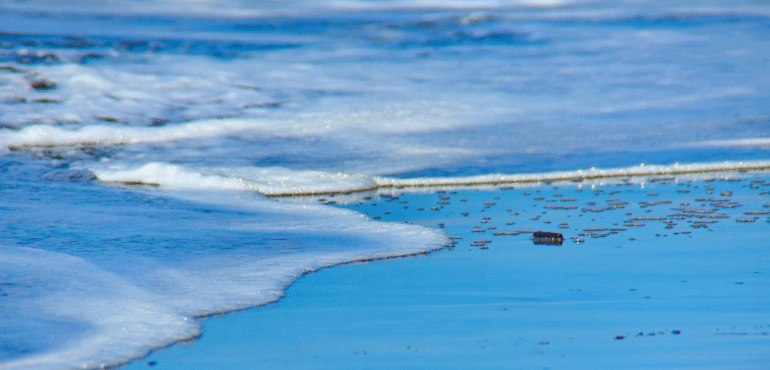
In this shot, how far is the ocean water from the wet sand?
7.1 inches

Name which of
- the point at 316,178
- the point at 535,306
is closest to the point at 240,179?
the point at 316,178

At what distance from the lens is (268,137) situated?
662 cm

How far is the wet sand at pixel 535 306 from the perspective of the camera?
186 centimetres

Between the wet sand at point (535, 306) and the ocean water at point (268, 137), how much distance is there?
181 millimetres

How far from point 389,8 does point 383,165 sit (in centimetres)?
1687

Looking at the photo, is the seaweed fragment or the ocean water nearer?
the ocean water

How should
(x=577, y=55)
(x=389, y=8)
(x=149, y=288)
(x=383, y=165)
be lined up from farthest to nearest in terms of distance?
(x=389, y=8)
(x=577, y=55)
(x=383, y=165)
(x=149, y=288)

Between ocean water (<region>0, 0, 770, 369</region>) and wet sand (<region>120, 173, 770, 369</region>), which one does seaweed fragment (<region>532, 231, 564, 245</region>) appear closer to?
wet sand (<region>120, 173, 770, 369</region>)

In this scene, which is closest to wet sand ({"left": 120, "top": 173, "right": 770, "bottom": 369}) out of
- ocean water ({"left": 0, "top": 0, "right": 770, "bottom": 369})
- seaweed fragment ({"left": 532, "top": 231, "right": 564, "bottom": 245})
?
seaweed fragment ({"left": 532, "top": 231, "right": 564, "bottom": 245})

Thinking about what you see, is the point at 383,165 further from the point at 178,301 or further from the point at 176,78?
the point at 176,78

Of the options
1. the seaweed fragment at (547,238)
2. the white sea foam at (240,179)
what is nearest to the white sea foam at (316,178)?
the white sea foam at (240,179)

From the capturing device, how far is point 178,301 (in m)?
2.29

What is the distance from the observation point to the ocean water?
Result: 2463 millimetres

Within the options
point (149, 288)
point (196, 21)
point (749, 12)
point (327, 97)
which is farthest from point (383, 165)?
point (749, 12)
